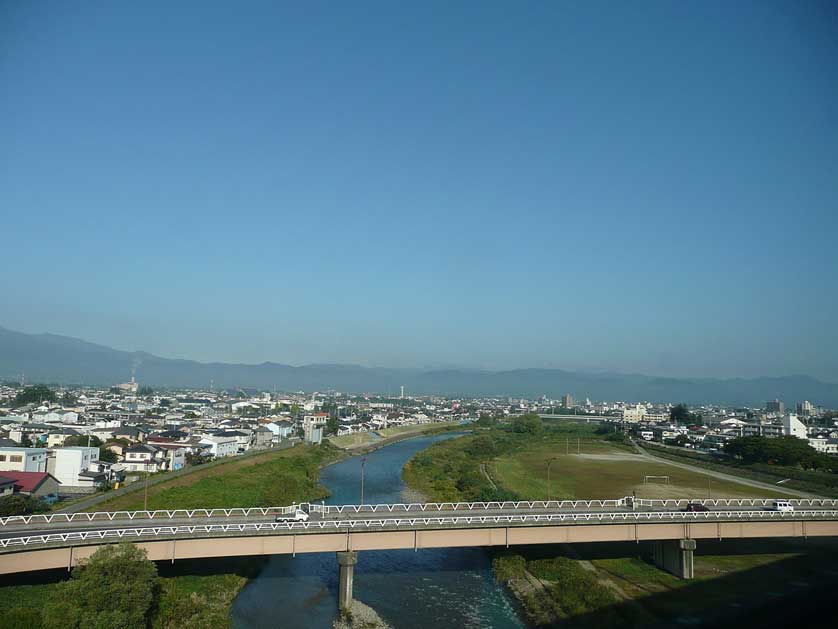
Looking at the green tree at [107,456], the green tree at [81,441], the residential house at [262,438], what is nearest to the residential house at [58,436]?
the green tree at [81,441]

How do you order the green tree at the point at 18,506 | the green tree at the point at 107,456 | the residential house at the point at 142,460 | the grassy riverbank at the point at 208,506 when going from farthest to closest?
the residential house at the point at 142,460, the green tree at the point at 107,456, the green tree at the point at 18,506, the grassy riverbank at the point at 208,506

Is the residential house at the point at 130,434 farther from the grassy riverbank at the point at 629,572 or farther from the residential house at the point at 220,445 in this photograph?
the grassy riverbank at the point at 629,572

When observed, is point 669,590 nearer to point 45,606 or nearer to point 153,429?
point 45,606

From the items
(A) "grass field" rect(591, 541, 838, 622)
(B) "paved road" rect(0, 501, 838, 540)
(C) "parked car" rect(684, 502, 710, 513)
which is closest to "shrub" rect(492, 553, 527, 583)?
(B) "paved road" rect(0, 501, 838, 540)

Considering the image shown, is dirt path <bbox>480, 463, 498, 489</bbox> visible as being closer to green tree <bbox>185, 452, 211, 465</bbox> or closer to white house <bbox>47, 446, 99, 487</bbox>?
green tree <bbox>185, 452, 211, 465</bbox>

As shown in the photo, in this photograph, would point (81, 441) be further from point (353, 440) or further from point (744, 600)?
point (744, 600)

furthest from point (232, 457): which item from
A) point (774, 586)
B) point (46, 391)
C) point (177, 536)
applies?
point (46, 391)
